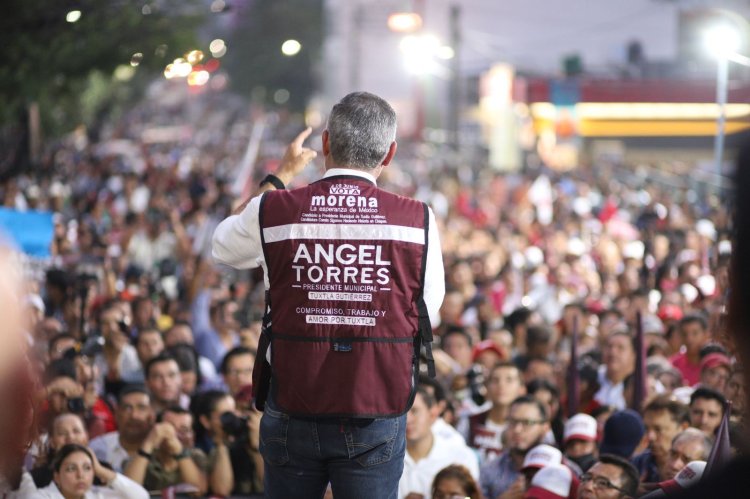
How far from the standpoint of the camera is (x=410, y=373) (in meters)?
3.69

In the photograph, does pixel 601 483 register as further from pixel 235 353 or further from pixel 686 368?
pixel 686 368

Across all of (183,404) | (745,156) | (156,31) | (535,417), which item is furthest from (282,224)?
(156,31)

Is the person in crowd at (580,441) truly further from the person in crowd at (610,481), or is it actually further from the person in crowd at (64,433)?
the person in crowd at (64,433)

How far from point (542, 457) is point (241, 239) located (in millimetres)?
3008

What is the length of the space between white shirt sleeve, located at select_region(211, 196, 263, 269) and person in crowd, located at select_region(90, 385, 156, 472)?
140 inches

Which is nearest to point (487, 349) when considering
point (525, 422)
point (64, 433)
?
point (525, 422)

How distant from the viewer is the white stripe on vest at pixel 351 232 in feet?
12.0

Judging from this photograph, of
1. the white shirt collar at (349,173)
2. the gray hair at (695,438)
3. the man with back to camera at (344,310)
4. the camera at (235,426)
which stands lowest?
the camera at (235,426)

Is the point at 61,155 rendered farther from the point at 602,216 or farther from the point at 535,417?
the point at 535,417

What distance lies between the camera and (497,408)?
26.5 ft

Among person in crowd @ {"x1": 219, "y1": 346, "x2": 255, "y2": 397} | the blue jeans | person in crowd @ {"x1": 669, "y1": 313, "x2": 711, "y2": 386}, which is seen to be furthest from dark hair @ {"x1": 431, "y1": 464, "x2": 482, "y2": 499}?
person in crowd @ {"x1": 669, "y1": 313, "x2": 711, "y2": 386}

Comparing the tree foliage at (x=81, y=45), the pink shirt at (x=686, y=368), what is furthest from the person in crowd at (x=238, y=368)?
the tree foliage at (x=81, y=45)

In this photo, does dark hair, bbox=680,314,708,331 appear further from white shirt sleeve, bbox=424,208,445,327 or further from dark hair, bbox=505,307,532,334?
white shirt sleeve, bbox=424,208,445,327

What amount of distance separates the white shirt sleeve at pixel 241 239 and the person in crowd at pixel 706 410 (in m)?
3.78
